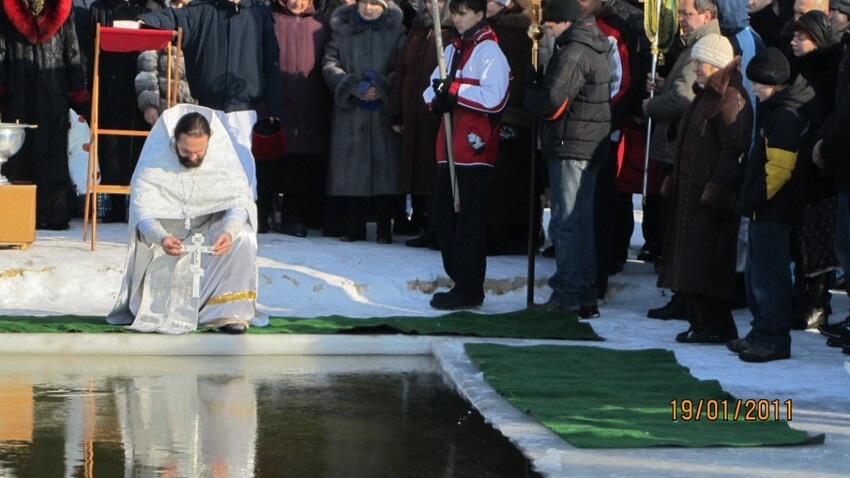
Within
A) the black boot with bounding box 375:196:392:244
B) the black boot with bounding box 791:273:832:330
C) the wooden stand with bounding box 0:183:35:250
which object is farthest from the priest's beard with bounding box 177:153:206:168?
the black boot with bounding box 791:273:832:330

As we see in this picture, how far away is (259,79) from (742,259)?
412cm

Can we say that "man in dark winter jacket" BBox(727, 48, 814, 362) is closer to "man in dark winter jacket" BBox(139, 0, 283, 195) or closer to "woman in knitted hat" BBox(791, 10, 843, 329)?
"woman in knitted hat" BBox(791, 10, 843, 329)

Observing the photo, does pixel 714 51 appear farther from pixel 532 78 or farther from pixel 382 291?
pixel 382 291

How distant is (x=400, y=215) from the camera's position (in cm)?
1388

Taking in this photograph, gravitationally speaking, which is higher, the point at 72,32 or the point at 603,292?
the point at 72,32

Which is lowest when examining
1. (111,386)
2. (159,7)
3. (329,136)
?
(111,386)

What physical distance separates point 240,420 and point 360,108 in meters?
5.58

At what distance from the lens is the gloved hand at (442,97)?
10.8 metres

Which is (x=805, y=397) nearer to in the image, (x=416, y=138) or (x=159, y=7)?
(x=416, y=138)

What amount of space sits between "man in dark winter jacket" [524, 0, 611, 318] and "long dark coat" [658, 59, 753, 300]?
800 mm

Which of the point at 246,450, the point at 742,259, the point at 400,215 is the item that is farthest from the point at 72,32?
the point at 246,450

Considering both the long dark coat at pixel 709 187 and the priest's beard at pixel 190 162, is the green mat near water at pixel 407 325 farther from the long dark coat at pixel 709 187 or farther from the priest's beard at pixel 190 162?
the priest's beard at pixel 190 162
